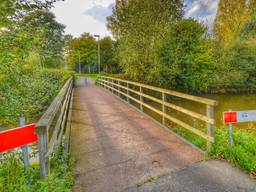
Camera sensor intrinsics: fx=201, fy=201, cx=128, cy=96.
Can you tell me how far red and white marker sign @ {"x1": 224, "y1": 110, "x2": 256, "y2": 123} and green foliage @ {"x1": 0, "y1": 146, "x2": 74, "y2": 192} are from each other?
270 centimetres

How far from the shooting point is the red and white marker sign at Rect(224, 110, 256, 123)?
132 inches

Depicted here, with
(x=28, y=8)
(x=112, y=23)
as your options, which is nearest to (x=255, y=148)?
(x=28, y=8)

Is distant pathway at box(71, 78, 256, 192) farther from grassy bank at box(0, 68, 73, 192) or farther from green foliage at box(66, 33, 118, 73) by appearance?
green foliage at box(66, 33, 118, 73)

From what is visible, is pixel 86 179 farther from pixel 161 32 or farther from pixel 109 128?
pixel 161 32

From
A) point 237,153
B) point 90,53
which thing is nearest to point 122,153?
point 237,153

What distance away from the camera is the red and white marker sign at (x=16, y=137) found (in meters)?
1.80

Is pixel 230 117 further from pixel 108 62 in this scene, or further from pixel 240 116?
pixel 108 62

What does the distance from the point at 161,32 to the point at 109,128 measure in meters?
14.2

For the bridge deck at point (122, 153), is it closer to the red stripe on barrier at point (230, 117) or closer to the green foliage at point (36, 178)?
the green foliage at point (36, 178)

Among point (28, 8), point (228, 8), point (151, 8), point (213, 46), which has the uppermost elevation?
point (228, 8)

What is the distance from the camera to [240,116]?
3391mm

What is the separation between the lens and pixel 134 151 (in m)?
3.81

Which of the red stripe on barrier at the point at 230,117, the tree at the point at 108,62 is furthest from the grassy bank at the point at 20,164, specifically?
the tree at the point at 108,62

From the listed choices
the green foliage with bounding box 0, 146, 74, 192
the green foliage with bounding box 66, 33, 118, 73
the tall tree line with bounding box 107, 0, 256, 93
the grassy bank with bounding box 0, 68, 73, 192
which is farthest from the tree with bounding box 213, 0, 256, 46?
the green foliage with bounding box 0, 146, 74, 192
